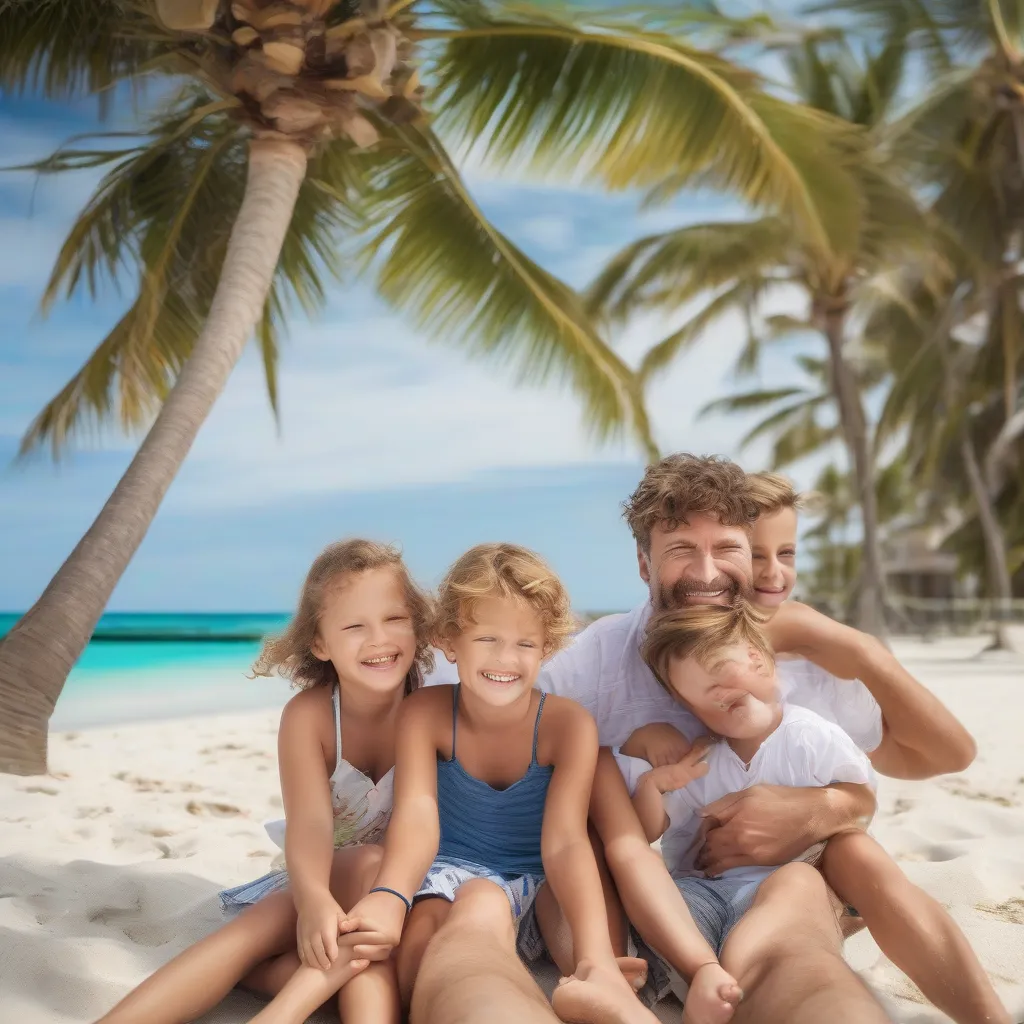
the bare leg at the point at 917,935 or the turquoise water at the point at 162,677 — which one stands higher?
the bare leg at the point at 917,935

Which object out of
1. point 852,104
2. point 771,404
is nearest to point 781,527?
point 852,104

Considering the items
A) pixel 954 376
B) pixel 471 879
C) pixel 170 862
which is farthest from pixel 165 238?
pixel 954 376

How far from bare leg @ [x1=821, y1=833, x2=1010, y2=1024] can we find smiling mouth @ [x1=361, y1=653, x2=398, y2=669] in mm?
1111

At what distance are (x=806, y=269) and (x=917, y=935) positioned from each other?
556 inches

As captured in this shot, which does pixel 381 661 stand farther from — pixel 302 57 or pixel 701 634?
pixel 302 57

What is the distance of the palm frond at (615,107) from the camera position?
646cm

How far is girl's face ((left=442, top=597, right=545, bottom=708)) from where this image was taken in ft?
7.48

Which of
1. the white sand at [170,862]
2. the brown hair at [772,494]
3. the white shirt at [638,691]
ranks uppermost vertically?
the brown hair at [772,494]

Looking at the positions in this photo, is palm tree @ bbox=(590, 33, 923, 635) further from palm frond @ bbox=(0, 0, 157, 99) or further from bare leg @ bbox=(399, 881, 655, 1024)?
bare leg @ bbox=(399, 881, 655, 1024)

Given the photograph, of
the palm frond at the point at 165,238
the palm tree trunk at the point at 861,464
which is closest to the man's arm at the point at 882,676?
the palm frond at the point at 165,238

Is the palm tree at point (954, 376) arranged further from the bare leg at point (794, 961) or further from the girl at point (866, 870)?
the bare leg at point (794, 961)

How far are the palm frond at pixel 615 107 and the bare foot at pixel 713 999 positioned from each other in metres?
5.79

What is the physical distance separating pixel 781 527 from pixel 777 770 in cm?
67

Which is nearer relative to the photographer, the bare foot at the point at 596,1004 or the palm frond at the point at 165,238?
the bare foot at the point at 596,1004
